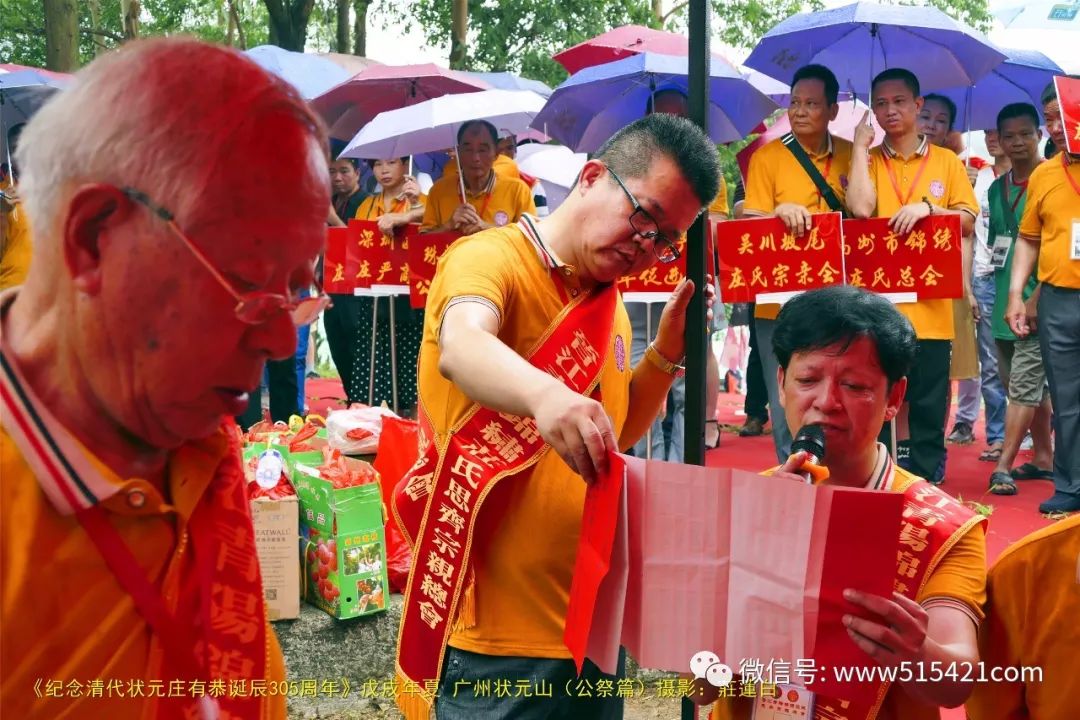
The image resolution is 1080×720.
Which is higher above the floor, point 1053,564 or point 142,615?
point 142,615

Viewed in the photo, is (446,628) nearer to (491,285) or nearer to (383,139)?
(491,285)

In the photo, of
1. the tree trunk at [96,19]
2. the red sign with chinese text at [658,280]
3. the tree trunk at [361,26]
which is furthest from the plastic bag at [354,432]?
the tree trunk at [96,19]

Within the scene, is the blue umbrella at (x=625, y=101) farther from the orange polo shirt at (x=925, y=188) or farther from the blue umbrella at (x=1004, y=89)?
the blue umbrella at (x=1004, y=89)

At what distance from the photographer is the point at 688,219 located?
2.25 meters

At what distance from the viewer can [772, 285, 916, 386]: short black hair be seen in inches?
87.4

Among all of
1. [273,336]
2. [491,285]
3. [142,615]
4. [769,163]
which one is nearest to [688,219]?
[491,285]

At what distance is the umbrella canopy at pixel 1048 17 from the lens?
27.5 ft

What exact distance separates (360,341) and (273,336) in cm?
663

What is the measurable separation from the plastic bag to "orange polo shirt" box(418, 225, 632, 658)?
2400 mm

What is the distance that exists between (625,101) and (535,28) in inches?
363

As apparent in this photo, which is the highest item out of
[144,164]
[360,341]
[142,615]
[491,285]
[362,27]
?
[362,27]

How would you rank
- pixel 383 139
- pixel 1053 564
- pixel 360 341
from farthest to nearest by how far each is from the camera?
1. pixel 360 341
2. pixel 383 139
3. pixel 1053 564

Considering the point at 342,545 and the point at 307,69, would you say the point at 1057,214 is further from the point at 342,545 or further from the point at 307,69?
the point at 307,69

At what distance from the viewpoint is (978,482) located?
687 centimetres
